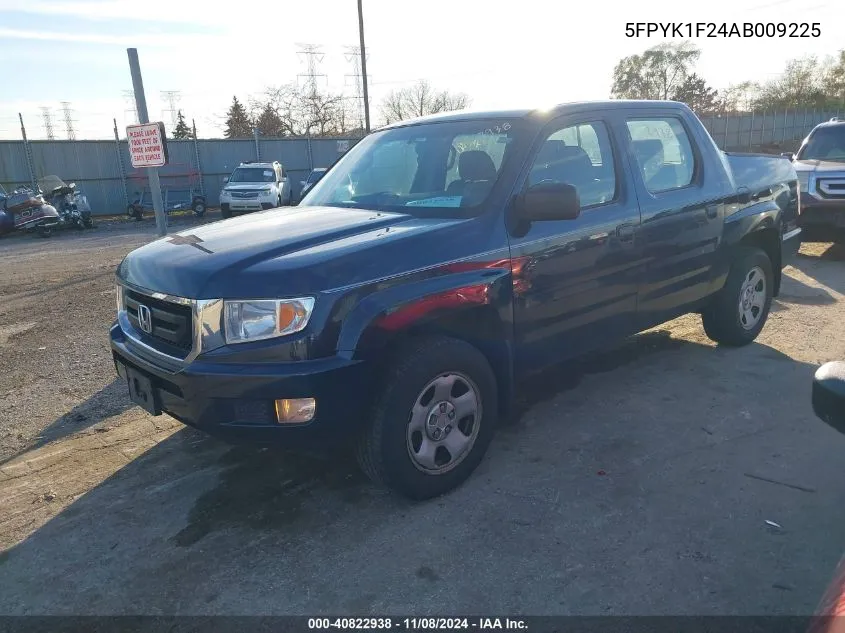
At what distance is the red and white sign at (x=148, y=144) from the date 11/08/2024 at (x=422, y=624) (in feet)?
18.8

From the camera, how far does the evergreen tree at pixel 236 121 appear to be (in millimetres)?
47266

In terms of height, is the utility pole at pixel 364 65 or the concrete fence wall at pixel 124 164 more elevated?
the utility pole at pixel 364 65

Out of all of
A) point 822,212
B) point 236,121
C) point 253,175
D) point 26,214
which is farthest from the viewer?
point 236,121

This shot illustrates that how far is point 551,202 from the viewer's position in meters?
3.15

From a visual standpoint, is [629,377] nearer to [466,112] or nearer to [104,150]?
[466,112]

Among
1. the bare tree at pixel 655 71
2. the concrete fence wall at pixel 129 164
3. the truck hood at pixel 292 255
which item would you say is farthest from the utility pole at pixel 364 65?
the bare tree at pixel 655 71

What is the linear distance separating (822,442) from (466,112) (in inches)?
116

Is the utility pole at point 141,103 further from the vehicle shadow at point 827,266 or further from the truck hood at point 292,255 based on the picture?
the vehicle shadow at point 827,266

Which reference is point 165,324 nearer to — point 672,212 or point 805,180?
point 672,212

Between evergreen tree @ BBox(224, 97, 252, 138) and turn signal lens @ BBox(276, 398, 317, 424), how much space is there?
47.0 m

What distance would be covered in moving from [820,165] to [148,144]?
30.8 ft

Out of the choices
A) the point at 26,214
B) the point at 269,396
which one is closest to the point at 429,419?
the point at 269,396

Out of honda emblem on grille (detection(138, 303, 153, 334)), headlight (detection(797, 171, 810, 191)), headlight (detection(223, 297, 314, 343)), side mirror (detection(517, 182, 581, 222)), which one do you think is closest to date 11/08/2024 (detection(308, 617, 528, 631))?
headlight (detection(223, 297, 314, 343))

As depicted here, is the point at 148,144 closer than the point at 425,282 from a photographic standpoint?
No
